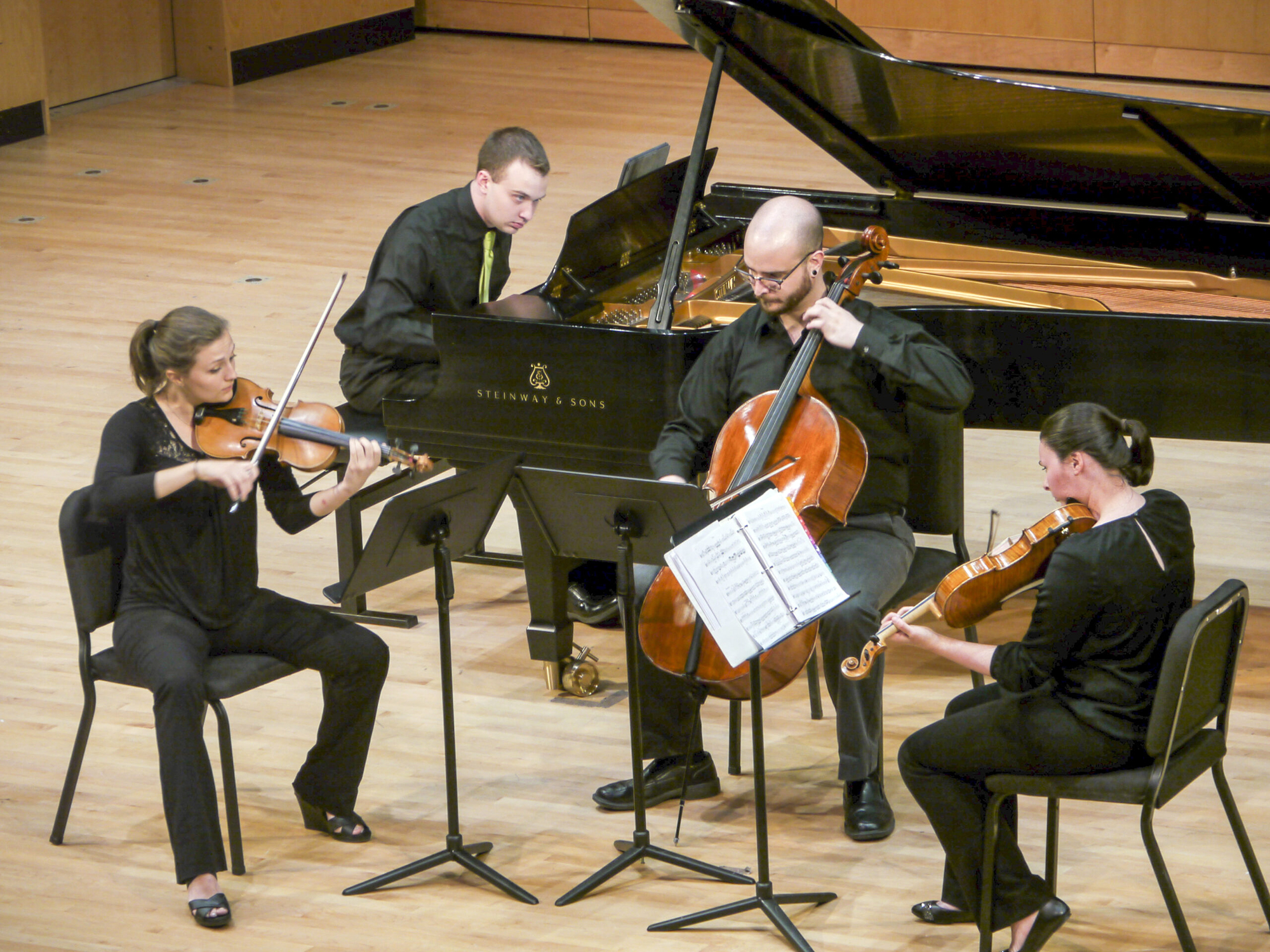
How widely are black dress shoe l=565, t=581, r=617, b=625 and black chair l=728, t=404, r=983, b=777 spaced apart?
0.66 m

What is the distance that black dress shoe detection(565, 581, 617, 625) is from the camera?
5.01m

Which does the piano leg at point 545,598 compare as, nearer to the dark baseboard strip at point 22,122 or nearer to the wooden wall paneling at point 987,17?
the dark baseboard strip at point 22,122

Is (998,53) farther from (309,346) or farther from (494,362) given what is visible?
(309,346)

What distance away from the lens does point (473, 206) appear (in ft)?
16.1

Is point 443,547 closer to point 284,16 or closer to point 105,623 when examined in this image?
point 105,623

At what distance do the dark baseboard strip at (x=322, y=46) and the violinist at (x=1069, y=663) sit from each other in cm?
975

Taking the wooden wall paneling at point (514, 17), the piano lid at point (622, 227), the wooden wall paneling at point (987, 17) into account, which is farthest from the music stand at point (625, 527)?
the wooden wall paneling at point (514, 17)

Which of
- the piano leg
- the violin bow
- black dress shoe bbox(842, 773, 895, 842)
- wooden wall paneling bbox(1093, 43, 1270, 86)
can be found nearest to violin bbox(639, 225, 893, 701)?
black dress shoe bbox(842, 773, 895, 842)

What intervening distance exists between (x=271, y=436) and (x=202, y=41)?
889cm

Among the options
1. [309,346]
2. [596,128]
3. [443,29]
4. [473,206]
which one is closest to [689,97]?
[596,128]

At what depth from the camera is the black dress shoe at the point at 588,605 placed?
16.4 feet

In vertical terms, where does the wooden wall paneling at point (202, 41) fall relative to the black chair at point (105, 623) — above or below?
above

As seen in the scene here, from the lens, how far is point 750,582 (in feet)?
10.7

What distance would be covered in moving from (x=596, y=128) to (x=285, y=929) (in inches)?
310
